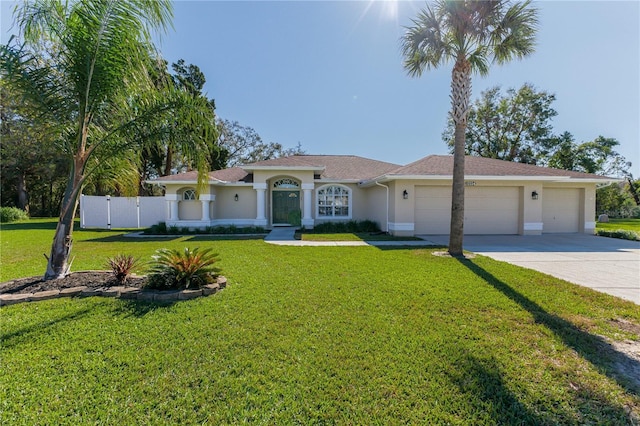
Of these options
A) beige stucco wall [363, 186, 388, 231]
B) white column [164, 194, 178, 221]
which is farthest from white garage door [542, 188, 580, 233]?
white column [164, 194, 178, 221]

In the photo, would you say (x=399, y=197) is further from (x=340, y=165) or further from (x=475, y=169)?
(x=340, y=165)

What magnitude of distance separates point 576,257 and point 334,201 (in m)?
11.3

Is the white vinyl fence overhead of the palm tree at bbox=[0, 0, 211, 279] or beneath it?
beneath

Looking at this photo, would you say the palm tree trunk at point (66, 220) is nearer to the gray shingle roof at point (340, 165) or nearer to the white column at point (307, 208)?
the gray shingle roof at point (340, 165)

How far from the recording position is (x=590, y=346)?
368 cm

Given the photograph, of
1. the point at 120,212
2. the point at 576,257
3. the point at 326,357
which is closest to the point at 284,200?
the point at 120,212

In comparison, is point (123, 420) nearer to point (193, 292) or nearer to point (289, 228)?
point (193, 292)

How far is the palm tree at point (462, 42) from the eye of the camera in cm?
861

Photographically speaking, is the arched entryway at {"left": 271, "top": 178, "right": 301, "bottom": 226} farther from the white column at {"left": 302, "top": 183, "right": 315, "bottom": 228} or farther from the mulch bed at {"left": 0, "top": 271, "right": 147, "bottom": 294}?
the mulch bed at {"left": 0, "top": 271, "right": 147, "bottom": 294}

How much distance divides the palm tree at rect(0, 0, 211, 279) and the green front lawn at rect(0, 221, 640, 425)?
9.48 ft

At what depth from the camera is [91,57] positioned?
529cm

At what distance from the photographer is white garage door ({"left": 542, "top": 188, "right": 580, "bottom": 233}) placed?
598 inches

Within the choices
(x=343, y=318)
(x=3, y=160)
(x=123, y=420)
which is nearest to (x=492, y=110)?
(x=343, y=318)

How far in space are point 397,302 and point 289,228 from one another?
1227 cm
